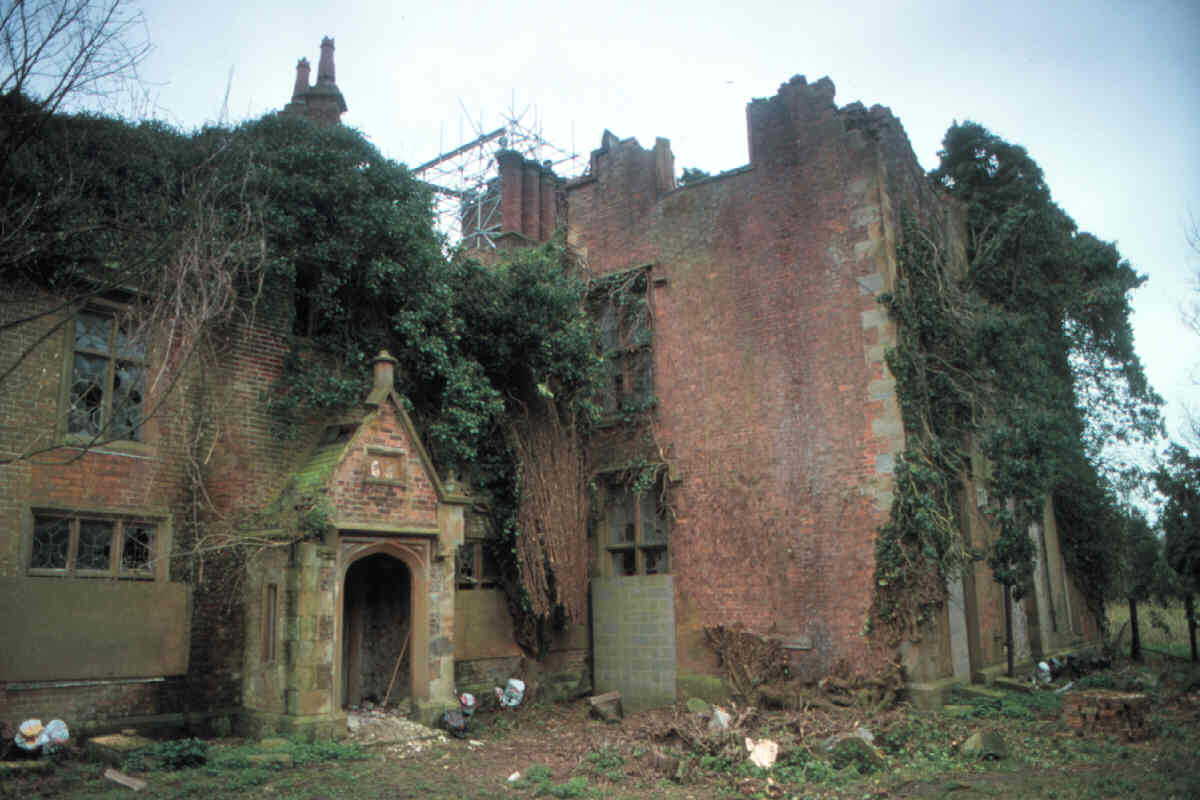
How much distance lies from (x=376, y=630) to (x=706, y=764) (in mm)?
6122

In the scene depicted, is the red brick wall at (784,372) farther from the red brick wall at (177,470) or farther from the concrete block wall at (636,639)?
the red brick wall at (177,470)

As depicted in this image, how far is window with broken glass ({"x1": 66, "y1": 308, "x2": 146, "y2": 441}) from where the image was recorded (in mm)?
11047

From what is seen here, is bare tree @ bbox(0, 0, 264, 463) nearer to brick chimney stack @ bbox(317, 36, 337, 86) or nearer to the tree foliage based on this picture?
the tree foliage

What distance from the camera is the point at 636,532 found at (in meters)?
16.1

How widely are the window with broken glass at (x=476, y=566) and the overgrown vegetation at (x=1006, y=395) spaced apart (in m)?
6.33

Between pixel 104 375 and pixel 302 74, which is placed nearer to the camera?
pixel 104 375

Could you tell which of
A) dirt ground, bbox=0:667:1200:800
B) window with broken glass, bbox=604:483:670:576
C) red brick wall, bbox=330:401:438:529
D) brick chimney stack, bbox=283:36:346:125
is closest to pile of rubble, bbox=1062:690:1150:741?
dirt ground, bbox=0:667:1200:800

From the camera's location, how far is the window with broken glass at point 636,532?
1588 centimetres

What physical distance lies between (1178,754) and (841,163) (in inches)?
368

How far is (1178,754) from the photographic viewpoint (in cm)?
948

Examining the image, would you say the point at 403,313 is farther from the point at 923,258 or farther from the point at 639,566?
the point at 923,258

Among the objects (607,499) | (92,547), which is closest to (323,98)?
(607,499)

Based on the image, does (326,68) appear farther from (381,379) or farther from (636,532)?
(636,532)

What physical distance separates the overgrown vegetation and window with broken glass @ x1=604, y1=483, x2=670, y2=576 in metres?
4.04
